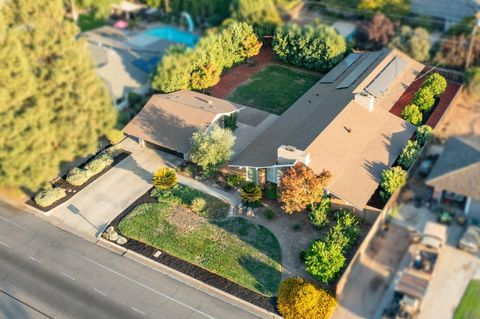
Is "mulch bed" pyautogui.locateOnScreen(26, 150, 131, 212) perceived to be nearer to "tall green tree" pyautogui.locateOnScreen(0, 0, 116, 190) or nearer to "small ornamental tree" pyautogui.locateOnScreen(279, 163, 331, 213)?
"tall green tree" pyautogui.locateOnScreen(0, 0, 116, 190)

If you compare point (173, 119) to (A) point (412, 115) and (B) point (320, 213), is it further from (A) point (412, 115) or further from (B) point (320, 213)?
(A) point (412, 115)

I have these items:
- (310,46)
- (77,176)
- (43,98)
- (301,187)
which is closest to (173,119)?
(77,176)

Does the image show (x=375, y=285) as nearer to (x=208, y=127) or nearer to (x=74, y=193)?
(x=208, y=127)

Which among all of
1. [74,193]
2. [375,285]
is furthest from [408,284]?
[74,193]

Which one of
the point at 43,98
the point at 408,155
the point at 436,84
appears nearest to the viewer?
the point at 43,98

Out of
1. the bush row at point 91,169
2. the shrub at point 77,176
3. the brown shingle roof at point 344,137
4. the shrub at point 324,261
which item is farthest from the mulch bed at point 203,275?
the brown shingle roof at point 344,137

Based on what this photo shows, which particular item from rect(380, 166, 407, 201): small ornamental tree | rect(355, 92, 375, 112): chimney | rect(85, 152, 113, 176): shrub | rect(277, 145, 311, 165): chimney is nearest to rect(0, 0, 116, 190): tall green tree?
rect(85, 152, 113, 176): shrub
